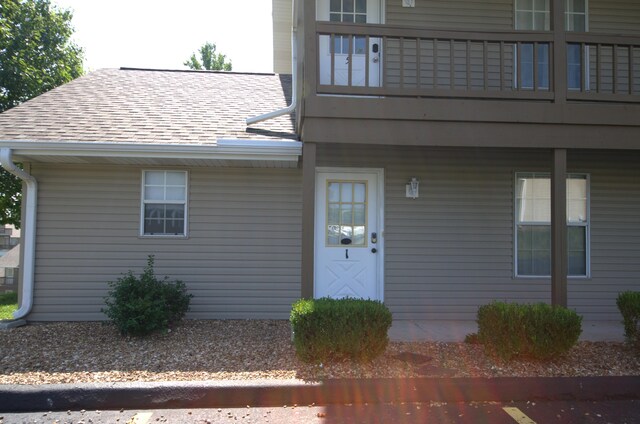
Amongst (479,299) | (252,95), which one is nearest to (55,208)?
(252,95)

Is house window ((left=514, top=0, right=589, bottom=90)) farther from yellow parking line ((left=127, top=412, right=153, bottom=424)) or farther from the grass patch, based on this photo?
the grass patch

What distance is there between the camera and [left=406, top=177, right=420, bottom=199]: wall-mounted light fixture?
7.58 metres

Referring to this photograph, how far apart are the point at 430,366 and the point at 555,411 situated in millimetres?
1211

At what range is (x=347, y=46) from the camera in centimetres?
769

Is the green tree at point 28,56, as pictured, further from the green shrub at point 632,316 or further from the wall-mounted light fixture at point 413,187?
the green shrub at point 632,316

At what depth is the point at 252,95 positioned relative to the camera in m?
9.14

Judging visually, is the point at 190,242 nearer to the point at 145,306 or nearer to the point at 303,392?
the point at 145,306

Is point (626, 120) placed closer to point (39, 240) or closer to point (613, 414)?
point (613, 414)

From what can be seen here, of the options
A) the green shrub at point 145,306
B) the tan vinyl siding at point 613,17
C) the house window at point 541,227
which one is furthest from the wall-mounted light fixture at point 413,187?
the tan vinyl siding at point 613,17

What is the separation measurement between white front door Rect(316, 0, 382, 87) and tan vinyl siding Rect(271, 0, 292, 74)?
98.6 inches

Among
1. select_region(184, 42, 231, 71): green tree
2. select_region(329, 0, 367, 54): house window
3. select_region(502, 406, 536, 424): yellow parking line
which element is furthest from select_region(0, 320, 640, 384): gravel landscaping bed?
select_region(184, 42, 231, 71): green tree

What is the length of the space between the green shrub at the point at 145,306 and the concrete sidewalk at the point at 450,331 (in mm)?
2933

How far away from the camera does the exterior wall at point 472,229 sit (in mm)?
7617

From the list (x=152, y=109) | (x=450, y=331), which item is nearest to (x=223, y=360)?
(x=450, y=331)
